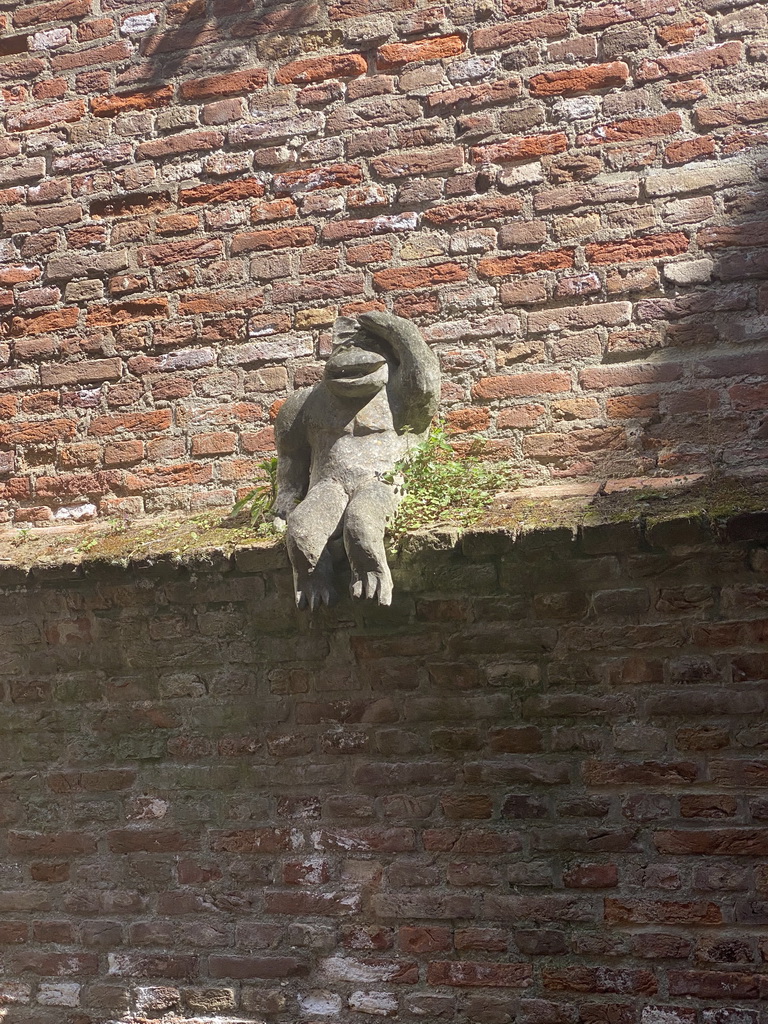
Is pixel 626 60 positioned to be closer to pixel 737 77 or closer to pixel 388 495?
pixel 737 77

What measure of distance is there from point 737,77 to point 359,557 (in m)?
2.35

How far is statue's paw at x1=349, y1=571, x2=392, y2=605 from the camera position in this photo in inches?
121

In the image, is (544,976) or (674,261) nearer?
(544,976)

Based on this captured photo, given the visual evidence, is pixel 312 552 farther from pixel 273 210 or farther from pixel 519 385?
pixel 273 210

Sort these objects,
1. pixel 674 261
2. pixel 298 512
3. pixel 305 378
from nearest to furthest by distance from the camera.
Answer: pixel 298 512
pixel 674 261
pixel 305 378

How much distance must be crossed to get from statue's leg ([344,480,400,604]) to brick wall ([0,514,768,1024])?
125 mm

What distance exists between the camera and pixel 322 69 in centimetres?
430

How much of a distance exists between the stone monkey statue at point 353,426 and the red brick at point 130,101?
1572mm

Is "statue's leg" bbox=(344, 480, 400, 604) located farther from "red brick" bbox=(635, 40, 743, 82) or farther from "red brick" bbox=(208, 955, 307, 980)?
"red brick" bbox=(635, 40, 743, 82)

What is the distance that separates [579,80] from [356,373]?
5.02 feet

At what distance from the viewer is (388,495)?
3350 millimetres

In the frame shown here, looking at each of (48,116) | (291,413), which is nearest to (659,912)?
(291,413)

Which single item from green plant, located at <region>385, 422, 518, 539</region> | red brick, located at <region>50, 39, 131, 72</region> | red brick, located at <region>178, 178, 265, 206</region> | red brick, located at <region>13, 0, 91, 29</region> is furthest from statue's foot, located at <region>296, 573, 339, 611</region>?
red brick, located at <region>13, 0, 91, 29</region>

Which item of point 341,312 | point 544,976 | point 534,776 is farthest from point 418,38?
point 544,976
